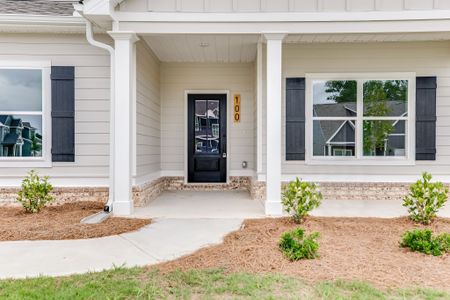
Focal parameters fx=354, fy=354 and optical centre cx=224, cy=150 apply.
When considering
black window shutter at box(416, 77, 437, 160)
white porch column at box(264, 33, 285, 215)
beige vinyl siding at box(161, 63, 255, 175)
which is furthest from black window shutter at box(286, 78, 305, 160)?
black window shutter at box(416, 77, 437, 160)

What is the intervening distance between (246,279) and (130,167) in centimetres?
311

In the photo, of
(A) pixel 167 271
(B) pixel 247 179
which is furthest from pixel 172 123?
(A) pixel 167 271

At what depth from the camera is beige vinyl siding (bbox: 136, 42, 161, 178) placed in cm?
A: 624

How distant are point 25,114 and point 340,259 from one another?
567 cm

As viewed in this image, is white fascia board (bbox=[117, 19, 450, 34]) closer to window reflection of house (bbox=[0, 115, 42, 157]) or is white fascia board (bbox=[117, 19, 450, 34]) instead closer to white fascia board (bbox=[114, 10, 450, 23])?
white fascia board (bbox=[114, 10, 450, 23])

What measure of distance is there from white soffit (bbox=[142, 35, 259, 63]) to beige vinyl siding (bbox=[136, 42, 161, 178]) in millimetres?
287

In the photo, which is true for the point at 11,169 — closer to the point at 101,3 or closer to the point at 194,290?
the point at 101,3

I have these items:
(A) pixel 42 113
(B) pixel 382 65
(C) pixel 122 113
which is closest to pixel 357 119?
(B) pixel 382 65

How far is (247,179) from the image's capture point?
825cm

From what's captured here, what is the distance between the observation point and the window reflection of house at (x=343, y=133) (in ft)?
22.9

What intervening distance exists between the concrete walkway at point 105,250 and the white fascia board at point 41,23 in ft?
11.9

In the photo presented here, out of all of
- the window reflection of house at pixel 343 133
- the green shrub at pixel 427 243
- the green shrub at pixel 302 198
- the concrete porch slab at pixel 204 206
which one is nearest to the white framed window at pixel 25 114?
the concrete porch slab at pixel 204 206

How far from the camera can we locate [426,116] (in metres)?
6.79

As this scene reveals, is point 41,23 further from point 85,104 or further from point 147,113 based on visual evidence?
point 147,113
